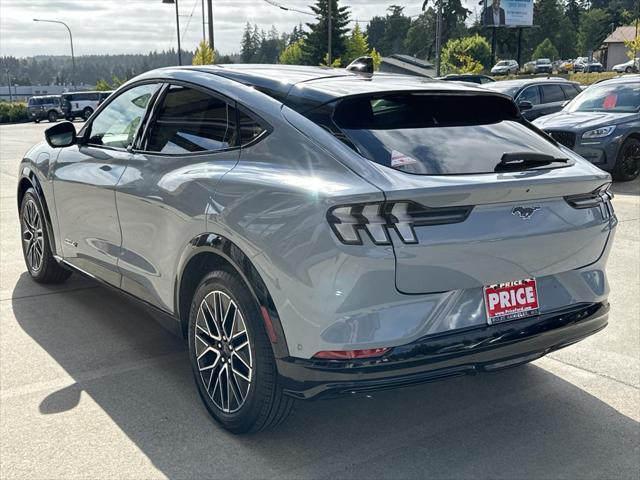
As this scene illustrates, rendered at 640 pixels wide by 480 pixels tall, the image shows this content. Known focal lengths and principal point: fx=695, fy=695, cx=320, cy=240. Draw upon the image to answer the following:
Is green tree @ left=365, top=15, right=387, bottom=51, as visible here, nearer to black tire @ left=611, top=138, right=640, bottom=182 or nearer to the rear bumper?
black tire @ left=611, top=138, right=640, bottom=182

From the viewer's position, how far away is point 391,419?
3459 mm

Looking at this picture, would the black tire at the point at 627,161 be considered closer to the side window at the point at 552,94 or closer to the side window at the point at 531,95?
the side window at the point at 531,95

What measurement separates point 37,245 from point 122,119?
173 centimetres

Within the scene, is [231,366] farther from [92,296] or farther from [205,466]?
[92,296]

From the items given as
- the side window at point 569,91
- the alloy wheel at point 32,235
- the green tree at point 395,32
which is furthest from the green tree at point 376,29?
the alloy wheel at point 32,235

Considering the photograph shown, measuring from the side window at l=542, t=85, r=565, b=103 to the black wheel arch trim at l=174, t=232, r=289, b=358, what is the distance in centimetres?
1461

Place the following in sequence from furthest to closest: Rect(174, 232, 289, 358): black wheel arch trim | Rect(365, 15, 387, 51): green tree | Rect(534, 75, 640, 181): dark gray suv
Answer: Rect(365, 15, 387, 51): green tree
Rect(534, 75, 640, 181): dark gray suv
Rect(174, 232, 289, 358): black wheel arch trim

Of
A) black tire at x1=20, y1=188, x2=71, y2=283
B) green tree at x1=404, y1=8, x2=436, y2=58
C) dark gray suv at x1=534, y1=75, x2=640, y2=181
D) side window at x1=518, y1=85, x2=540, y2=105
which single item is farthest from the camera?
green tree at x1=404, y1=8, x2=436, y2=58

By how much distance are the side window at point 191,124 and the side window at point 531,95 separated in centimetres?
1326

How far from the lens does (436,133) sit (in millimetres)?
3123

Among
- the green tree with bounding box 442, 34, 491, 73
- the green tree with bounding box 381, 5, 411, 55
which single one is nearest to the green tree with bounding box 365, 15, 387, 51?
the green tree with bounding box 381, 5, 411, 55

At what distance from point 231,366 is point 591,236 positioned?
5.74 ft

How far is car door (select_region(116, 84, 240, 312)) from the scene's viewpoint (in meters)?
3.33

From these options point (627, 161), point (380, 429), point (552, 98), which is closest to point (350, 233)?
point (380, 429)
